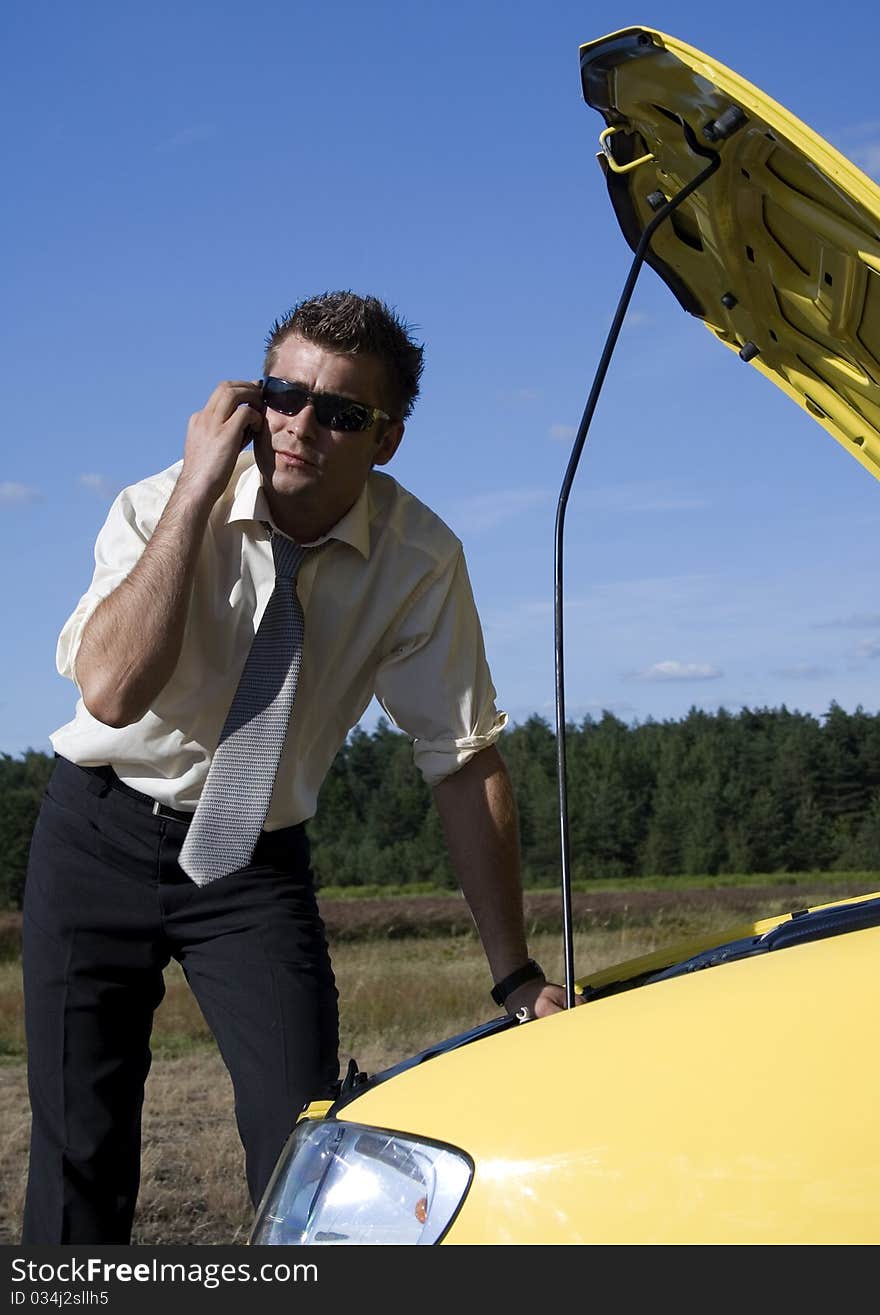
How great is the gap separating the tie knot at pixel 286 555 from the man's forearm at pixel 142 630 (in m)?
0.27

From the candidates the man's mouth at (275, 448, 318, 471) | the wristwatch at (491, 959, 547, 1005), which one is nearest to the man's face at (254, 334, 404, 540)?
the man's mouth at (275, 448, 318, 471)

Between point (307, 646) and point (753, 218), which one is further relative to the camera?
point (307, 646)

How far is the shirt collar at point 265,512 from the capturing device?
10.4 ft

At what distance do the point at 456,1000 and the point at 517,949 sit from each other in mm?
8015

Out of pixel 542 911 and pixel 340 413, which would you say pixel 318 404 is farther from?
pixel 542 911

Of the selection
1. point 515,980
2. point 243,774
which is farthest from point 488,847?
point 243,774

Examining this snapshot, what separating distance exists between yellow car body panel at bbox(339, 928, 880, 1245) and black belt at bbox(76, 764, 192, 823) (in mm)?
1479

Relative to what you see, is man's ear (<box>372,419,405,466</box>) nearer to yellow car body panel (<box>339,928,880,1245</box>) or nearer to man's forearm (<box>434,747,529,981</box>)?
man's forearm (<box>434,747,529,981</box>)

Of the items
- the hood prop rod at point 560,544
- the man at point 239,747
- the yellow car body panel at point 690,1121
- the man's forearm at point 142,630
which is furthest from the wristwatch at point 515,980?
the yellow car body panel at point 690,1121

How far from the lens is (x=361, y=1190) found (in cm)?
171

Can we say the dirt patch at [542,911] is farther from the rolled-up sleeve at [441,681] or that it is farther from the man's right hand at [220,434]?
the man's right hand at [220,434]

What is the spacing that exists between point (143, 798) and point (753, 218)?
5.74 ft

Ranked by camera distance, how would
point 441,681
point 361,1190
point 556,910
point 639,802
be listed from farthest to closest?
point 639,802, point 556,910, point 441,681, point 361,1190
